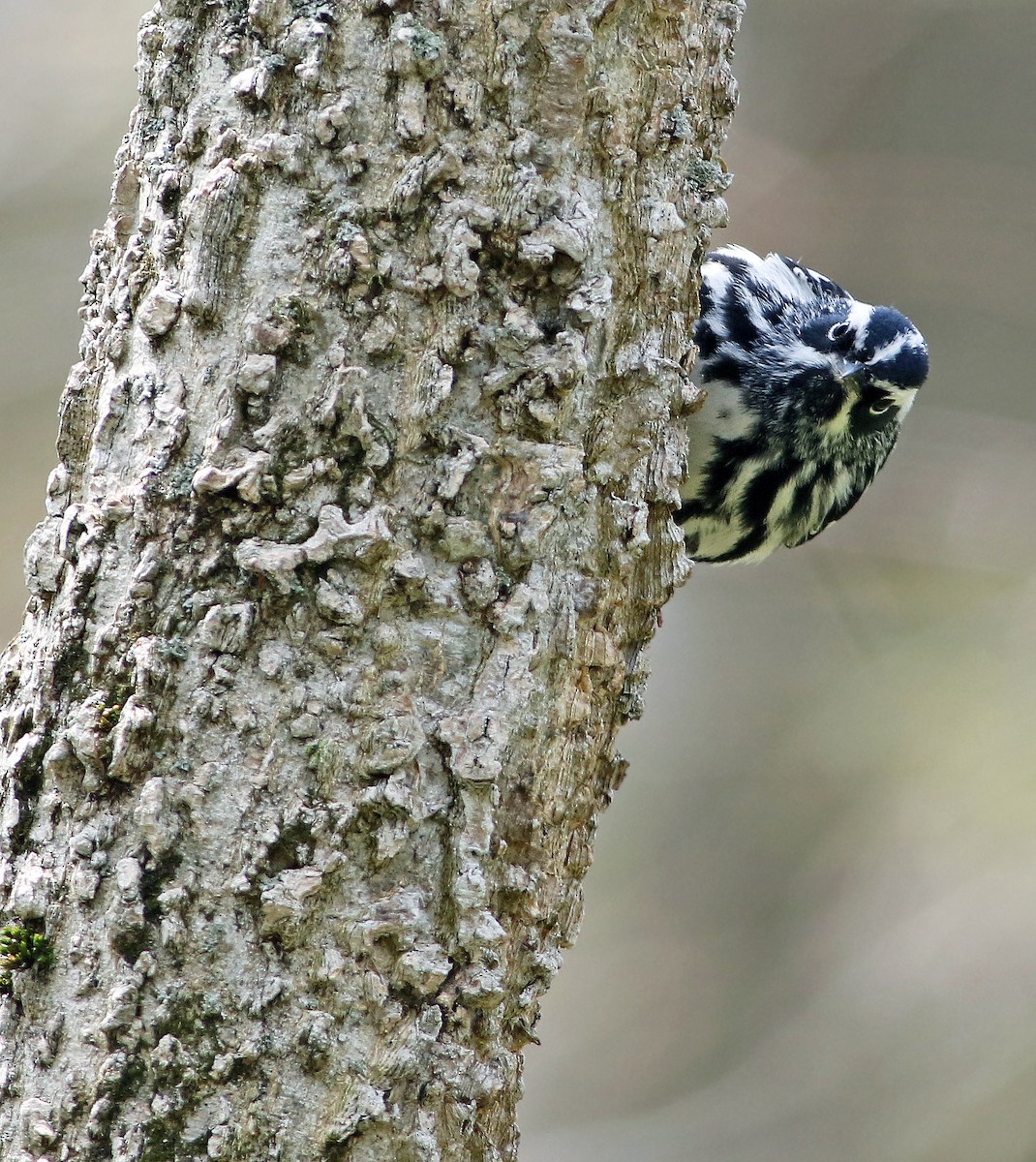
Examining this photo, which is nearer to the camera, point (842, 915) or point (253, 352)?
point (253, 352)

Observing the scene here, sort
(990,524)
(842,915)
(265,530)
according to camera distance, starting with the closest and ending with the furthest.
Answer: (265,530) < (990,524) < (842,915)

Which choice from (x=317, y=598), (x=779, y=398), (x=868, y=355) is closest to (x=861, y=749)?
(x=868, y=355)

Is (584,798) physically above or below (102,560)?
below

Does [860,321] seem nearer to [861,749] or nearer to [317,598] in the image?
[317,598]

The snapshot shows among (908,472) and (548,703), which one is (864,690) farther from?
(548,703)

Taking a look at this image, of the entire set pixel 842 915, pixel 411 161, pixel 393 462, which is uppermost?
pixel 842 915

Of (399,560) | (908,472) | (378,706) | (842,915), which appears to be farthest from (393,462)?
(842,915)

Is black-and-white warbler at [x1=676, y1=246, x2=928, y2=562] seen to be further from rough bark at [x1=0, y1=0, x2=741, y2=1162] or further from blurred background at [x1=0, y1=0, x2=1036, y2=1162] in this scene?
blurred background at [x1=0, y1=0, x2=1036, y2=1162]

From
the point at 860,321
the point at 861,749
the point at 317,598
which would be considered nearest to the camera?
the point at 317,598
